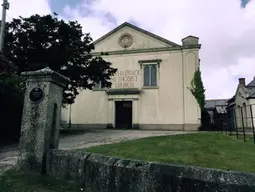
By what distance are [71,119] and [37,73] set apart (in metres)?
19.6

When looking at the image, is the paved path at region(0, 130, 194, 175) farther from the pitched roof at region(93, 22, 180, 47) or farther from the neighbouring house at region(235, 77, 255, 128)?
the pitched roof at region(93, 22, 180, 47)

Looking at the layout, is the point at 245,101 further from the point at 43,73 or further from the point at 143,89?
the point at 43,73

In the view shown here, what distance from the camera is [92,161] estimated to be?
12.6 ft

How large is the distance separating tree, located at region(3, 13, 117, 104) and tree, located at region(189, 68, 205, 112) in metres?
9.71

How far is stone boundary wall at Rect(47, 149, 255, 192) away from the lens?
2535 mm

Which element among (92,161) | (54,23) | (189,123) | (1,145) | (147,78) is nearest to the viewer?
(92,161)

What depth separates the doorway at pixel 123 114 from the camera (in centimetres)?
2350

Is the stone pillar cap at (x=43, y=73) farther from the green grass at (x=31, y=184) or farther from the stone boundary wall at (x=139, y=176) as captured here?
the green grass at (x=31, y=184)

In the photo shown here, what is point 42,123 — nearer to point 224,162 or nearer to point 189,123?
point 224,162

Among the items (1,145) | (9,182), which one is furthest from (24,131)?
(1,145)

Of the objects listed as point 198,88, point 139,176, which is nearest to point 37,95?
point 139,176

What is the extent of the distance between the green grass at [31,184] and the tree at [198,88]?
741 inches

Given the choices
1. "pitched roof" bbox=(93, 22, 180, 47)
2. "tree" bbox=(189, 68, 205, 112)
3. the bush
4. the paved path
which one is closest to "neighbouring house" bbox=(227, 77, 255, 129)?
"tree" bbox=(189, 68, 205, 112)

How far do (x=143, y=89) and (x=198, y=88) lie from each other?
4772 millimetres
